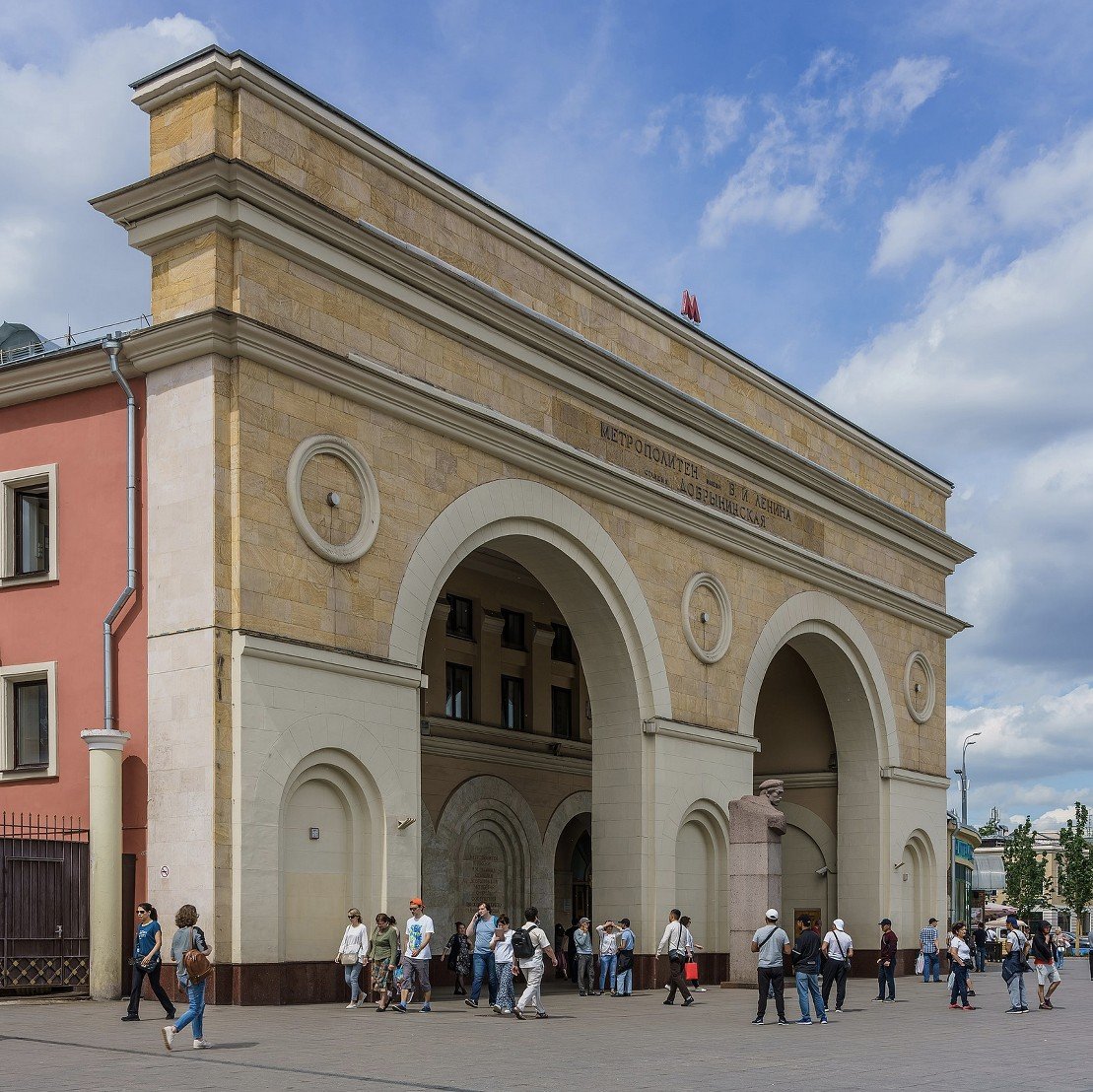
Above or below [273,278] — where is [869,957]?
below

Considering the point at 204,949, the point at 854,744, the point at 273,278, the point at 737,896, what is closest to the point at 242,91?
the point at 273,278

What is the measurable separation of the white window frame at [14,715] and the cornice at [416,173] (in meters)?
8.27

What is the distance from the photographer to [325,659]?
884 inches

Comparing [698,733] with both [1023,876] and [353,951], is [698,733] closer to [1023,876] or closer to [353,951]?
[353,951]

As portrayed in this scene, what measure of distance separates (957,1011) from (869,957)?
12.7 metres

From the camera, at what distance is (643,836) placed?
29.5m

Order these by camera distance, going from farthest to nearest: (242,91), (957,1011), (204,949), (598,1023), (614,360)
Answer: (614,360), (957,1011), (242,91), (598,1023), (204,949)

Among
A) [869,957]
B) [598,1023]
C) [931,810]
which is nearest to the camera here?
[598,1023]

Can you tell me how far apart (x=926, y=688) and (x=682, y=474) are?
14057 millimetres

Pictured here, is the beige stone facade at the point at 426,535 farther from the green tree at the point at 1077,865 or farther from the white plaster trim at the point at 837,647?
the green tree at the point at 1077,865

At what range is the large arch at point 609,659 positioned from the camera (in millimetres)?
28234

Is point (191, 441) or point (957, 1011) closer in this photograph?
point (191, 441)

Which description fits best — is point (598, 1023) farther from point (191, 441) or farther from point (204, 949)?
point (191, 441)

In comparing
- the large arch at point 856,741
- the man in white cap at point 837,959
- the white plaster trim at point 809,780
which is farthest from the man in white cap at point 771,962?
the white plaster trim at point 809,780
